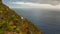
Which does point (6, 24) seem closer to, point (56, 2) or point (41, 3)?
point (41, 3)

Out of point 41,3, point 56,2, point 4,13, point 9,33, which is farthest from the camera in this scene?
point 56,2

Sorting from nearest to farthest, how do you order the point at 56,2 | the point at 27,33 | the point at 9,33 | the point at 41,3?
1. the point at 9,33
2. the point at 27,33
3. the point at 41,3
4. the point at 56,2

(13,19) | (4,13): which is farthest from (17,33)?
(4,13)

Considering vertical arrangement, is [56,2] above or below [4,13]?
below

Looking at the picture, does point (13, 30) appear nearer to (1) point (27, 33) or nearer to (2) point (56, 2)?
(1) point (27, 33)

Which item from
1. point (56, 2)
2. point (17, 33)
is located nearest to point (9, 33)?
point (17, 33)

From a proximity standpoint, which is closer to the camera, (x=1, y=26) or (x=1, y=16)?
(x=1, y=26)

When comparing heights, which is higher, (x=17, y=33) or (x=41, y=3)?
(x=17, y=33)

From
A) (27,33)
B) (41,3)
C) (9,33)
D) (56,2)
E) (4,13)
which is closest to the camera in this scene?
(9,33)

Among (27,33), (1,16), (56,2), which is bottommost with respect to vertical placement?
(56,2)
